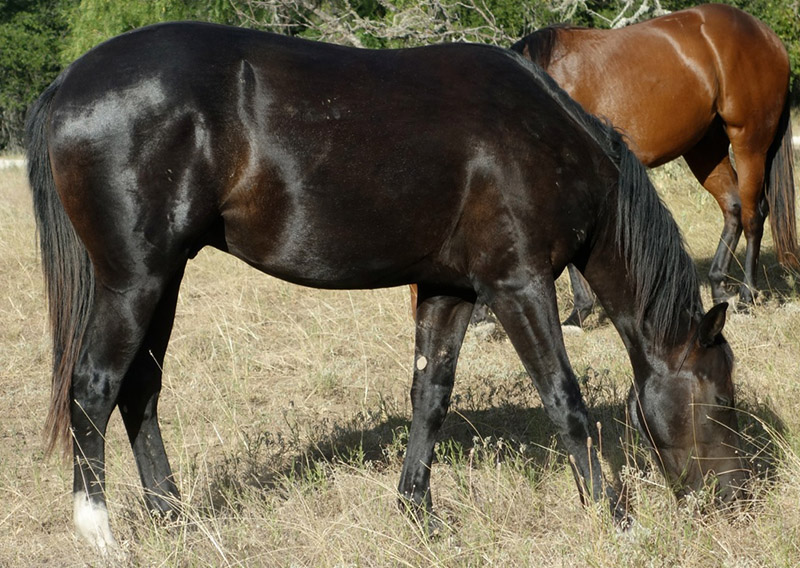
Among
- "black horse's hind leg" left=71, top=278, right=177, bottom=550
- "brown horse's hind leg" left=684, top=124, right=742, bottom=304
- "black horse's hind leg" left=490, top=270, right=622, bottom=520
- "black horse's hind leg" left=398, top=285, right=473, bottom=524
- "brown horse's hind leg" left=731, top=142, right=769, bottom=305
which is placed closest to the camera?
"black horse's hind leg" left=71, top=278, right=177, bottom=550

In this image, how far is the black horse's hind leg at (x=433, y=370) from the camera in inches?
152

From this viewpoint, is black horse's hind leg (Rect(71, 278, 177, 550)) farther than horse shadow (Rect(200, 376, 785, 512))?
No

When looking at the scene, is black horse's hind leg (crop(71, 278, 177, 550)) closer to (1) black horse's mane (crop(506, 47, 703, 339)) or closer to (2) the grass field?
(2) the grass field

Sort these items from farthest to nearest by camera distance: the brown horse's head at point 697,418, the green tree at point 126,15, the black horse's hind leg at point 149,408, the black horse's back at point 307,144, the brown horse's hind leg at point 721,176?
the green tree at point 126,15 < the brown horse's hind leg at point 721,176 < the black horse's hind leg at point 149,408 < the brown horse's head at point 697,418 < the black horse's back at point 307,144

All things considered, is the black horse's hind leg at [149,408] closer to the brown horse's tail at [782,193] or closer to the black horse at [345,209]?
the black horse at [345,209]

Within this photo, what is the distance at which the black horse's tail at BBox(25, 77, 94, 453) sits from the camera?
3.44m

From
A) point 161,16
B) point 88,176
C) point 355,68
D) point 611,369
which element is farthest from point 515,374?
point 161,16

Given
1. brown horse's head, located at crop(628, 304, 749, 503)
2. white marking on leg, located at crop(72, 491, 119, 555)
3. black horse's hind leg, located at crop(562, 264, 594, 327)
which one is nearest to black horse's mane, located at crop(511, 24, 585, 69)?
black horse's hind leg, located at crop(562, 264, 594, 327)

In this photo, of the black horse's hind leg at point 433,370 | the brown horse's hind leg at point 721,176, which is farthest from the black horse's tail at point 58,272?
the brown horse's hind leg at point 721,176

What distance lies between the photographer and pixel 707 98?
23.1 feet

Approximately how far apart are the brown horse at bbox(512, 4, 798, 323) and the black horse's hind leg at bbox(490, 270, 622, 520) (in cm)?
345

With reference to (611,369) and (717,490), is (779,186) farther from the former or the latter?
(717,490)

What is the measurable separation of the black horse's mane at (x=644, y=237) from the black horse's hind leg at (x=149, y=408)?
177cm

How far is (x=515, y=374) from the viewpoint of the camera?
5.43 m
